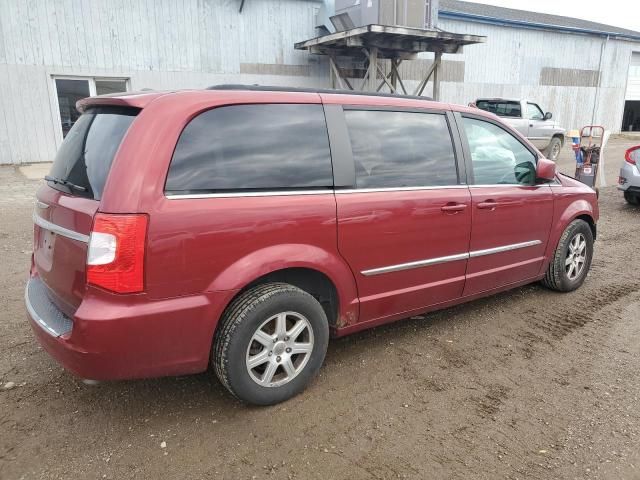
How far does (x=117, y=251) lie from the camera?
234 cm

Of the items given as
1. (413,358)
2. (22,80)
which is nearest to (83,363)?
(413,358)

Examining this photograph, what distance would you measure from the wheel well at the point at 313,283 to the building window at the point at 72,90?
1256cm

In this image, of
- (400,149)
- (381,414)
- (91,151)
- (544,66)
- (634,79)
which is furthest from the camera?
(634,79)

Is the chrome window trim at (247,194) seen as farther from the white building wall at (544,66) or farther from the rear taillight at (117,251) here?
the white building wall at (544,66)

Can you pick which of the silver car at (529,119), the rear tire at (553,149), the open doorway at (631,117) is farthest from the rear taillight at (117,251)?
the open doorway at (631,117)

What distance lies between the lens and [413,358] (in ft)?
11.5

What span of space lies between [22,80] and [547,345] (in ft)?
45.2

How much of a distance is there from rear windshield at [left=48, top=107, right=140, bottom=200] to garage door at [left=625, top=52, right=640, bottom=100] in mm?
30597

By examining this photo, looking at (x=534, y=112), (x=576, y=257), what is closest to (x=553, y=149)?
(x=534, y=112)

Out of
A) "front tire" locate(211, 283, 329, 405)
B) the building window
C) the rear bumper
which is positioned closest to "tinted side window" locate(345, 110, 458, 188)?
"front tire" locate(211, 283, 329, 405)

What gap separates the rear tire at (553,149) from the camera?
53.1ft

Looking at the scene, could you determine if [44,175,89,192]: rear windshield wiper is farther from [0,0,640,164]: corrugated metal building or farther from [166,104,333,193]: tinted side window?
[0,0,640,164]: corrugated metal building

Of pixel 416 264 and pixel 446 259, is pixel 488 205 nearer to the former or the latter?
pixel 446 259

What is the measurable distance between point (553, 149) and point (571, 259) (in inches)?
520
